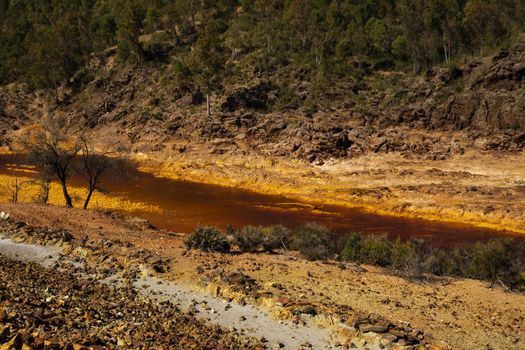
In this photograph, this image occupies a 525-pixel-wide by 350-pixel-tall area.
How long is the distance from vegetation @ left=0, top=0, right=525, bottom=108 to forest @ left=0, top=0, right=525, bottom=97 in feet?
0.56

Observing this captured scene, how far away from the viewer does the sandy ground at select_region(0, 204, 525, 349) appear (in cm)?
1149

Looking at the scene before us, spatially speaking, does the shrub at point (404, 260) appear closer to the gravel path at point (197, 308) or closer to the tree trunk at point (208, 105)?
the gravel path at point (197, 308)

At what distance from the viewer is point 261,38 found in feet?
253

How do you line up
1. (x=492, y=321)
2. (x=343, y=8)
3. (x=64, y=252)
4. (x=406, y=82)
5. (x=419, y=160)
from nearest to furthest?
(x=492, y=321) → (x=64, y=252) → (x=419, y=160) → (x=406, y=82) → (x=343, y=8)

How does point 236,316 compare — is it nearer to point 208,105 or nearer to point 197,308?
point 197,308

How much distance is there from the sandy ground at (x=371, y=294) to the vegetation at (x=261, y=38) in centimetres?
4790

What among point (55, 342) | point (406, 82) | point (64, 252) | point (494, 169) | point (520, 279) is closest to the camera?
point (55, 342)

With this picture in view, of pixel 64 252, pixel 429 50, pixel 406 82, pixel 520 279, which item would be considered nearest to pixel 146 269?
pixel 64 252

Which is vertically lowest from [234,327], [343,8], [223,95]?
[234,327]

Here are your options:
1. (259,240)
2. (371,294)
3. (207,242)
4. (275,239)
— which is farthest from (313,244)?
(371,294)

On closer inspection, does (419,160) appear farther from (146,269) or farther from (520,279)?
(146,269)

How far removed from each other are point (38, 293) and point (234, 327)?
180 inches

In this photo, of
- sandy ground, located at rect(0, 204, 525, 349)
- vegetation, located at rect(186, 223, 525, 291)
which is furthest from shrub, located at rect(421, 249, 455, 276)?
sandy ground, located at rect(0, 204, 525, 349)

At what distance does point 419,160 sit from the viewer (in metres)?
46.2
